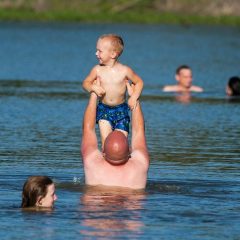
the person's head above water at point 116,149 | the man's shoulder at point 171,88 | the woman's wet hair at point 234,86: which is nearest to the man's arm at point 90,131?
the person's head above water at point 116,149

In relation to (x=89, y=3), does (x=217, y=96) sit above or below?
below

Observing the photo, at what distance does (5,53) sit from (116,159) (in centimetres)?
2970

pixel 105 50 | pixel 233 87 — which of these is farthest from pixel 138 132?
pixel 233 87

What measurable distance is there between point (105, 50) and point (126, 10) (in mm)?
52659

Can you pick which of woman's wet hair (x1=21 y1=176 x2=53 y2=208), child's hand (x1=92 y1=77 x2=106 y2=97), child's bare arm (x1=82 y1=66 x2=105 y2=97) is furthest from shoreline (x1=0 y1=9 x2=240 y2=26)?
woman's wet hair (x1=21 y1=176 x2=53 y2=208)

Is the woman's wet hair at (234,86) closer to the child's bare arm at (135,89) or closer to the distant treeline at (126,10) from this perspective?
the child's bare arm at (135,89)

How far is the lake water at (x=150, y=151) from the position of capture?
15227mm

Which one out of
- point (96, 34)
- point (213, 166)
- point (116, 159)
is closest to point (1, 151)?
point (213, 166)

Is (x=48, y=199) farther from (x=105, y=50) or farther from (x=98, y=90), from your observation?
(x=105, y=50)

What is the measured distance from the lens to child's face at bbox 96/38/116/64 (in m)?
17.7

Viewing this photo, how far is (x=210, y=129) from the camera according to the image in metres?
24.9

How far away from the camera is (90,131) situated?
17484 mm

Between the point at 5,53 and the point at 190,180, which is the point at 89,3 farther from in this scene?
the point at 190,180

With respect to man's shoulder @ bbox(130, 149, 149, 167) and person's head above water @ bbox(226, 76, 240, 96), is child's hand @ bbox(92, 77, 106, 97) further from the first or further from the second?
person's head above water @ bbox(226, 76, 240, 96)
